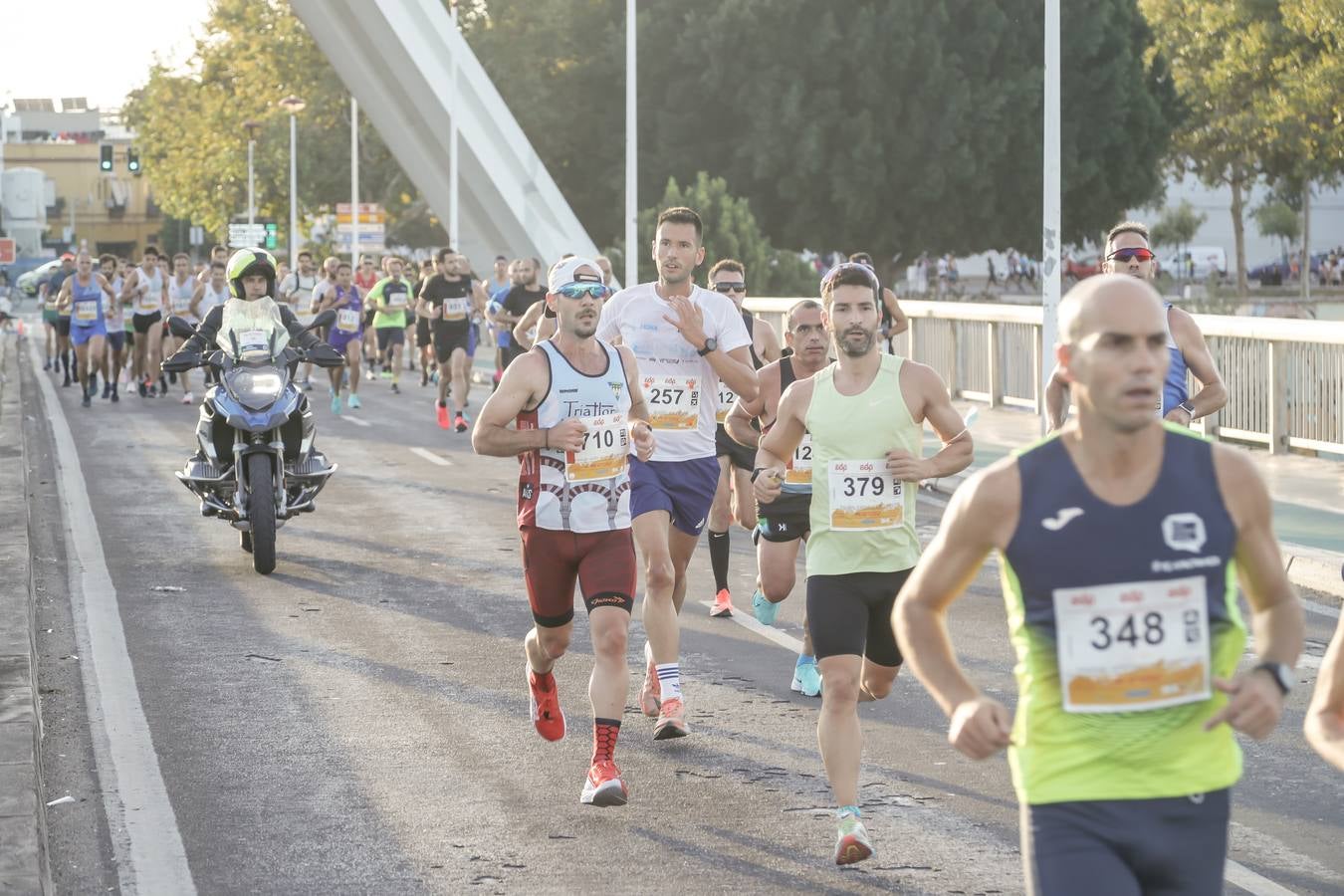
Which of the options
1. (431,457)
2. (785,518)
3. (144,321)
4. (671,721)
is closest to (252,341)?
(785,518)

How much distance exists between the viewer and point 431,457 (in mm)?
21688

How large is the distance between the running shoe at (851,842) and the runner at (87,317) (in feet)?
75.7

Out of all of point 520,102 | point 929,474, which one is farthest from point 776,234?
point 929,474

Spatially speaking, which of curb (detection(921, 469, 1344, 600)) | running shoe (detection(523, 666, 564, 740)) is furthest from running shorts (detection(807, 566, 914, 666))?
curb (detection(921, 469, 1344, 600))

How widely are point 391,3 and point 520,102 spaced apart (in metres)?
10.1

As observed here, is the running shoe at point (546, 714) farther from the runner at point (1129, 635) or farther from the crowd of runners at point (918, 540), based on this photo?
the runner at point (1129, 635)

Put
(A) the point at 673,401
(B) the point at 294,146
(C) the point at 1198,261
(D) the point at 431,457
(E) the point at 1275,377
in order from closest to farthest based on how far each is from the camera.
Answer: (A) the point at 673,401
(E) the point at 1275,377
(D) the point at 431,457
(B) the point at 294,146
(C) the point at 1198,261

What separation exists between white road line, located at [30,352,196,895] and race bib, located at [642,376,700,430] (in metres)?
2.37

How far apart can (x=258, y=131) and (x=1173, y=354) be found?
68.0 meters

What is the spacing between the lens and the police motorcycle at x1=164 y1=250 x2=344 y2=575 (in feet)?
44.7

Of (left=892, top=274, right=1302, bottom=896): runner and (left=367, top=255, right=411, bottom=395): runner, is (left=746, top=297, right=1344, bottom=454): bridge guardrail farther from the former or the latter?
(left=892, top=274, right=1302, bottom=896): runner

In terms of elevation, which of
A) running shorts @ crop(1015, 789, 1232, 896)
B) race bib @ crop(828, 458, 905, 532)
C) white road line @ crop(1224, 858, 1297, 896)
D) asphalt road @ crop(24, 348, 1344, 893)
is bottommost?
white road line @ crop(1224, 858, 1297, 896)

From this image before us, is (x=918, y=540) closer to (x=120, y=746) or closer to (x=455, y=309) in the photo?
(x=120, y=746)

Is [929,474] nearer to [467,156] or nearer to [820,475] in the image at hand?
[820,475]
